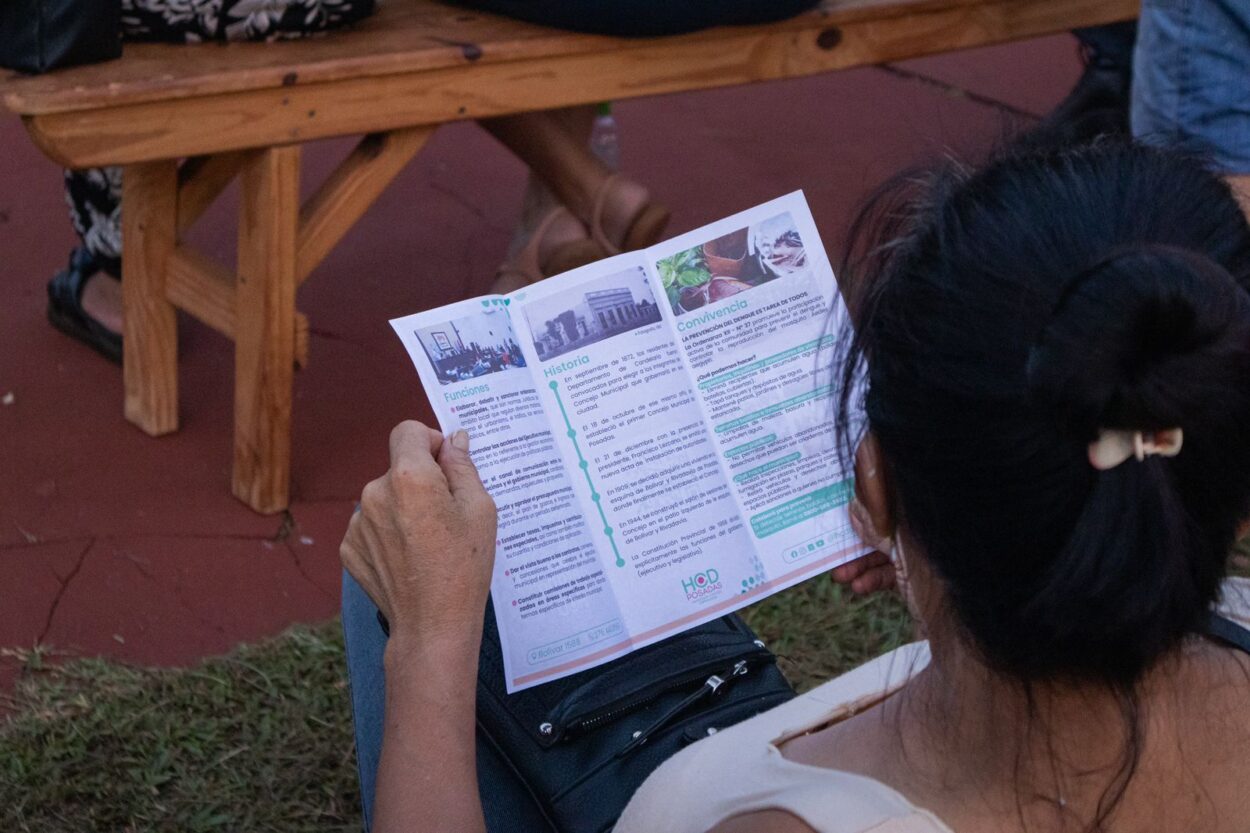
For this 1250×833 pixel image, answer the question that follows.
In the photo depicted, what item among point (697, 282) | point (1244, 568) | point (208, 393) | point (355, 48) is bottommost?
point (1244, 568)

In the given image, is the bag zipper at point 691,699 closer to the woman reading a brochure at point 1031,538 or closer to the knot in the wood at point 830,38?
the woman reading a brochure at point 1031,538

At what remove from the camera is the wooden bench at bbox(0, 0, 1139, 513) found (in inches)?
76.9

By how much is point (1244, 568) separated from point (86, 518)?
201cm

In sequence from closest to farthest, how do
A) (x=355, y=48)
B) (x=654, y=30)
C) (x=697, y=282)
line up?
(x=697, y=282) → (x=355, y=48) → (x=654, y=30)

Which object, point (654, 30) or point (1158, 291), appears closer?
point (1158, 291)

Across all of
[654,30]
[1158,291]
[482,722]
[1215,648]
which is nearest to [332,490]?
[654,30]

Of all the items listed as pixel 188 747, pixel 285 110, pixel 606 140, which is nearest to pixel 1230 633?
pixel 188 747

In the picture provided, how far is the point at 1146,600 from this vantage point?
0.72 meters

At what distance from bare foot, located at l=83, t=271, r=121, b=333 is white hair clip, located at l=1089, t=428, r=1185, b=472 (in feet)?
8.03

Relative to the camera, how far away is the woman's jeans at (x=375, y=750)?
1166 millimetres

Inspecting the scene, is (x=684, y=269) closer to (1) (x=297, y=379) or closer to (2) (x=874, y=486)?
(2) (x=874, y=486)

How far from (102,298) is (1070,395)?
8.15ft

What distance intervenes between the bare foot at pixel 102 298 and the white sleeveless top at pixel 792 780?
214cm

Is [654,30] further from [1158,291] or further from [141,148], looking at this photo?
[1158,291]
